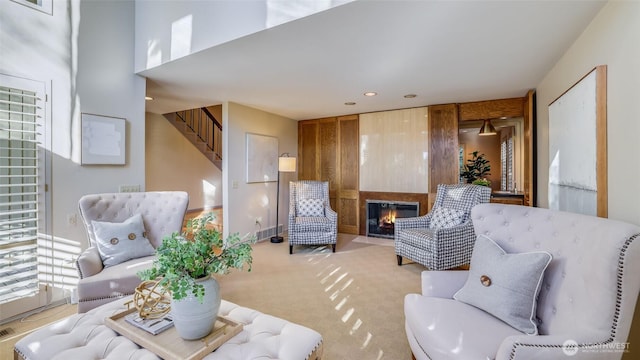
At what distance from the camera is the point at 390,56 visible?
261 centimetres

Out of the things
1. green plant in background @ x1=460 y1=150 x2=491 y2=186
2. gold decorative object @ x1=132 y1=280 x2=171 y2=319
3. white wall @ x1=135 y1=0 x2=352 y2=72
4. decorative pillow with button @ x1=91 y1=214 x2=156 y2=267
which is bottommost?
gold decorative object @ x1=132 y1=280 x2=171 y2=319

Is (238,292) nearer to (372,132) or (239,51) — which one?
(239,51)

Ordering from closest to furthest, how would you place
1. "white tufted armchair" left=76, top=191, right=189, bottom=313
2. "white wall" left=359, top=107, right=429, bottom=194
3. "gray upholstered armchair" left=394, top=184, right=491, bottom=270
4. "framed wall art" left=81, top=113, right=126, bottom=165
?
"white tufted armchair" left=76, top=191, right=189, bottom=313 → "framed wall art" left=81, top=113, right=126, bottom=165 → "gray upholstered armchair" left=394, top=184, right=491, bottom=270 → "white wall" left=359, top=107, right=429, bottom=194

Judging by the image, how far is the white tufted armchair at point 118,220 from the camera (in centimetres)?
202

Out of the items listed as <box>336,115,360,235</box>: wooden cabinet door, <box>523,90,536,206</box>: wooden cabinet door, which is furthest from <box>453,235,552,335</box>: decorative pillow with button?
<box>336,115,360,235</box>: wooden cabinet door

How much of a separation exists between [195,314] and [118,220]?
1876 millimetres

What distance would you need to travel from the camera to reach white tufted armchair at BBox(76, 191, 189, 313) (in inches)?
79.6

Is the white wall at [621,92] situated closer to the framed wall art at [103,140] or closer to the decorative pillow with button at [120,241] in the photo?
the decorative pillow with button at [120,241]

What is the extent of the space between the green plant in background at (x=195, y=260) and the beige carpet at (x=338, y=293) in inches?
40.1

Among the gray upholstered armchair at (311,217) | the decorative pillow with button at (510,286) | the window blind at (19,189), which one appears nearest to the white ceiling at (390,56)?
the window blind at (19,189)

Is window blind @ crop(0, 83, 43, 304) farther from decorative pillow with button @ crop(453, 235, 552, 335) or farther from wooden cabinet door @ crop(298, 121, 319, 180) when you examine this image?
wooden cabinet door @ crop(298, 121, 319, 180)

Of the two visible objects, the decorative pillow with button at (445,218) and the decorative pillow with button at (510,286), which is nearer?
the decorative pillow with button at (510,286)

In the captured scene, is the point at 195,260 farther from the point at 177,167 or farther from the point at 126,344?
the point at 177,167

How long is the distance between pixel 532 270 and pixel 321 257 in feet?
9.28
